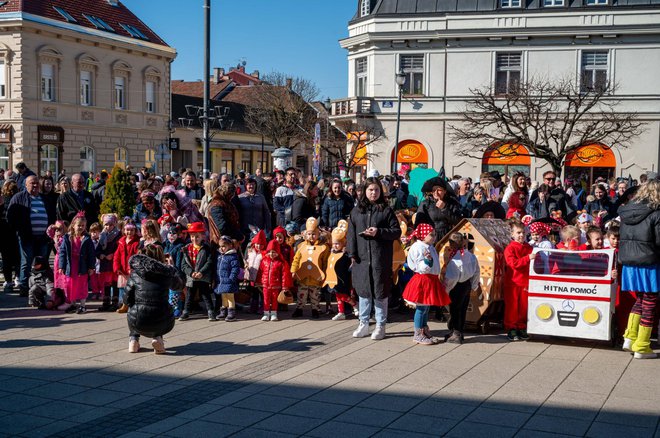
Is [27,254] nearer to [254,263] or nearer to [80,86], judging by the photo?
[254,263]

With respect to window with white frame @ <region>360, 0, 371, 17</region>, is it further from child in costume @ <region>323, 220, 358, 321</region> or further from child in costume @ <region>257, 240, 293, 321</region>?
child in costume @ <region>257, 240, 293, 321</region>

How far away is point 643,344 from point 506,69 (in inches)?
1168

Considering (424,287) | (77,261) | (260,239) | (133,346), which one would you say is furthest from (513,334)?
(77,261)

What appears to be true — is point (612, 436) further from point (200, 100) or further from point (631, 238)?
point (200, 100)

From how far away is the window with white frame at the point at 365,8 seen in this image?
39281mm

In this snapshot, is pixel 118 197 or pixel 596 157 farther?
pixel 596 157

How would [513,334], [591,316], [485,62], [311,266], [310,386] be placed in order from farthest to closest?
[485,62] → [311,266] → [513,334] → [591,316] → [310,386]

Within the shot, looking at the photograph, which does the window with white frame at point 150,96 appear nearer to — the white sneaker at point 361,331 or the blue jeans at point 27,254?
the blue jeans at point 27,254

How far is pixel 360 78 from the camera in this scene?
1553 inches

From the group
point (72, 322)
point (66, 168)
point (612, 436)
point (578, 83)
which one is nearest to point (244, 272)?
point (72, 322)

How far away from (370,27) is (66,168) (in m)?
17.4

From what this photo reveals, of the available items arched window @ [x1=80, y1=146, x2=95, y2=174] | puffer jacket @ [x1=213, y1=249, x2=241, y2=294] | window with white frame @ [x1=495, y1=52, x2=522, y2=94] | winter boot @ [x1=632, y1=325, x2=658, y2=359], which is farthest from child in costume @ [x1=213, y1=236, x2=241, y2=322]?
arched window @ [x1=80, y1=146, x2=95, y2=174]

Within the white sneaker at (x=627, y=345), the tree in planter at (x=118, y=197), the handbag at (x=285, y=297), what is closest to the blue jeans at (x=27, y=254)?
the tree in planter at (x=118, y=197)

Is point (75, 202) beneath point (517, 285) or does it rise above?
above
